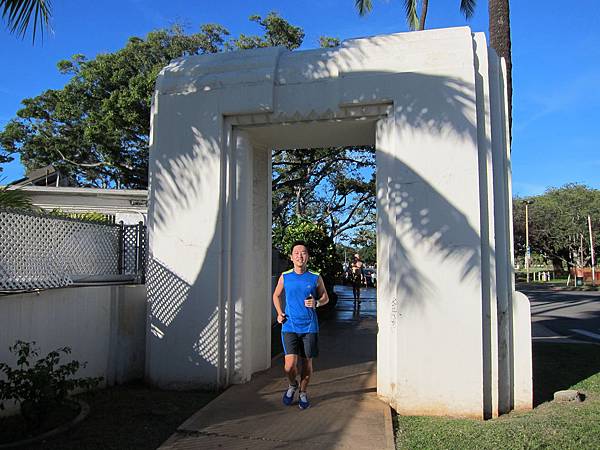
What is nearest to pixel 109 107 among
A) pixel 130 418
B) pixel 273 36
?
pixel 273 36

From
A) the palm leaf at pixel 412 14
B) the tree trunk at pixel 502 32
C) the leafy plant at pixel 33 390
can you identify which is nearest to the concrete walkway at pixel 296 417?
the leafy plant at pixel 33 390

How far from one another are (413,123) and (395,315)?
2151 millimetres

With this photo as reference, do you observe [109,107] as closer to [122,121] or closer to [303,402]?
[122,121]

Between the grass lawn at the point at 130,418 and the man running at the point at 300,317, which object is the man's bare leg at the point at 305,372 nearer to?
the man running at the point at 300,317

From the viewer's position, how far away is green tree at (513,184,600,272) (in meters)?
45.4

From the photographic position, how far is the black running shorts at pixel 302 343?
532cm

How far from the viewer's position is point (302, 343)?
17.7 feet

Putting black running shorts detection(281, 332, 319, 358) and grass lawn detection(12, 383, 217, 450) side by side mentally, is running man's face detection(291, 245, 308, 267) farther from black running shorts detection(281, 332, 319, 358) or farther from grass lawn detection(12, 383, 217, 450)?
grass lawn detection(12, 383, 217, 450)

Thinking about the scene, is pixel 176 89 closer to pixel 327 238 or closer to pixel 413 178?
pixel 413 178

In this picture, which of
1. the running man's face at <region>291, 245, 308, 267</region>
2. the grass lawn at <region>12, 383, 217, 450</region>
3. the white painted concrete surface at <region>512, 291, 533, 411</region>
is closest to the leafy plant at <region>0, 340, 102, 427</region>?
the grass lawn at <region>12, 383, 217, 450</region>

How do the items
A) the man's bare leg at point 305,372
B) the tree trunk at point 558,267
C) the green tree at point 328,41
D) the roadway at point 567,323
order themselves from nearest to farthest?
the man's bare leg at point 305,372
the roadway at point 567,323
the green tree at point 328,41
the tree trunk at point 558,267

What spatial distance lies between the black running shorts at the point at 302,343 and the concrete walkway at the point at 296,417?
1.91ft

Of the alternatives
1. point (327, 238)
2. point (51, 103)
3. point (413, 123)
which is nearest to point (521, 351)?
point (413, 123)

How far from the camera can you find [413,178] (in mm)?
5602
